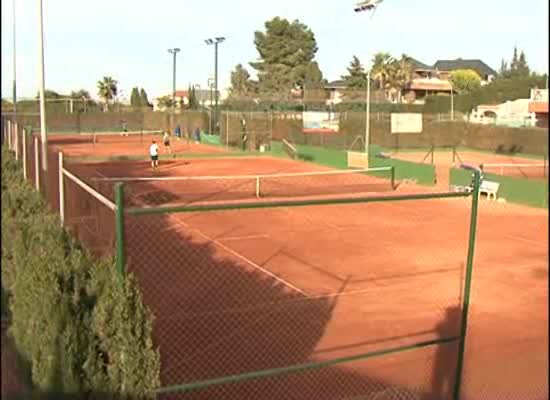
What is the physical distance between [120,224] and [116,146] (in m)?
47.8

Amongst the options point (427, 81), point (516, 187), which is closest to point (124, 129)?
point (516, 187)

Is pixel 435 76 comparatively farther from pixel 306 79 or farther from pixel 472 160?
pixel 472 160

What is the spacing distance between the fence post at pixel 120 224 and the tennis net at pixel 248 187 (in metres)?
16.8

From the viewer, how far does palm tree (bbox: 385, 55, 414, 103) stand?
287ft

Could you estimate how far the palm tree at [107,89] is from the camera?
68.2m

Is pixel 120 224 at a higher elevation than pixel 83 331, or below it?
higher

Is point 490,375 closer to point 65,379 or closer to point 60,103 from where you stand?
point 65,379

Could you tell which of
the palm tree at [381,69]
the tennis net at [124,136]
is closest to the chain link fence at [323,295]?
the tennis net at [124,136]

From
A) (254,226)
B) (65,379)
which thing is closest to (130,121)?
Answer: (254,226)

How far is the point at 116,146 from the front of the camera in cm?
5038

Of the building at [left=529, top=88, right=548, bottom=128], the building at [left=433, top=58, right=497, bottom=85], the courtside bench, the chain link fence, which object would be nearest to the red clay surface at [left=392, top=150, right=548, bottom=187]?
the courtside bench

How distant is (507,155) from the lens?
4681 centimetres

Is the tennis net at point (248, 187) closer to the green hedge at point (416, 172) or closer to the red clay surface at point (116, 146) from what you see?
the green hedge at point (416, 172)

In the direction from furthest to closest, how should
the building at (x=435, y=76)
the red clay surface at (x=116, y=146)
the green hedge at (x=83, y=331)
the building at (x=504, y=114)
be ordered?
the building at (x=435, y=76) → the building at (x=504, y=114) → the red clay surface at (x=116, y=146) → the green hedge at (x=83, y=331)
